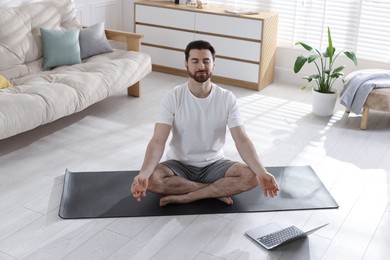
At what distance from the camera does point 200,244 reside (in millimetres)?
2877

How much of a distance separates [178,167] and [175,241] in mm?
489

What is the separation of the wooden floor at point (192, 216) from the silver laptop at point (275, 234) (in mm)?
38

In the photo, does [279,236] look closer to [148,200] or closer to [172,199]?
[172,199]

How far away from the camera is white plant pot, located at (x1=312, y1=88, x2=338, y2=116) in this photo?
473cm

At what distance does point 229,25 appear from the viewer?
541 cm

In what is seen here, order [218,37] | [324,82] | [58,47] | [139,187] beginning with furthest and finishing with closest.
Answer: [218,37]
[324,82]
[58,47]
[139,187]

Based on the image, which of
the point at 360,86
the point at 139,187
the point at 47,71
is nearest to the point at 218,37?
the point at 360,86

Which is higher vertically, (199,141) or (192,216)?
(199,141)

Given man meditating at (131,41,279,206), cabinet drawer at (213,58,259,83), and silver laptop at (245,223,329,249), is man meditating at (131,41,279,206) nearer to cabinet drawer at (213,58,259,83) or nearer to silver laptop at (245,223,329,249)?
silver laptop at (245,223,329,249)

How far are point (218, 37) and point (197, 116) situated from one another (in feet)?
8.02

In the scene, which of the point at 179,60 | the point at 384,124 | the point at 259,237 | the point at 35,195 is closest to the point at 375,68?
the point at 384,124

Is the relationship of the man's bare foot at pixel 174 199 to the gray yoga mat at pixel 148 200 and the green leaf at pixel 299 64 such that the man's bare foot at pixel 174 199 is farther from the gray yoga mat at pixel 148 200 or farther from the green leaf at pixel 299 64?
the green leaf at pixel 299 64

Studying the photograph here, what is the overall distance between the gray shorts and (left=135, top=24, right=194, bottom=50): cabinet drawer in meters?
2.61

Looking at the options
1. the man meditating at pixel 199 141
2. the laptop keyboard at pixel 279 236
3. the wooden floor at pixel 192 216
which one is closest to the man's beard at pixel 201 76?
the man meditating at pixel 199 141
